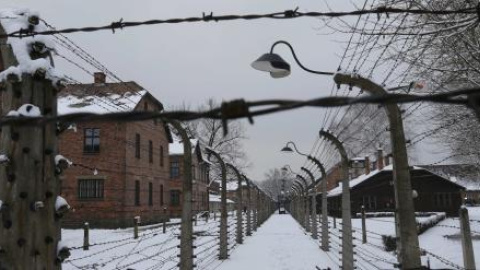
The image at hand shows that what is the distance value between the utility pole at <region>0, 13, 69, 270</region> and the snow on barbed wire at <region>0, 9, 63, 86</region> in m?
0.02

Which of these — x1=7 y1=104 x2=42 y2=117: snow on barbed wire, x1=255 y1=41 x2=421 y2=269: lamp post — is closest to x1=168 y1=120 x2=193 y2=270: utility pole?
x1=255 y1=41 x2=421 y2=269: lamp post

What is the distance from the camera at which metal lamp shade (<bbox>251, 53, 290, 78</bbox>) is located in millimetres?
9156

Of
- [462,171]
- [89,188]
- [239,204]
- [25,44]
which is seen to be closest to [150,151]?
[89,188]

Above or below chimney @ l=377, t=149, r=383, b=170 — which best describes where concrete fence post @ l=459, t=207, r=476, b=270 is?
below

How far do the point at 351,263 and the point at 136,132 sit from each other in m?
28.5

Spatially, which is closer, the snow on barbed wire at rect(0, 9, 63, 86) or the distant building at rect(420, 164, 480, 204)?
the snow on barbed wire at rect(0, 9, 63, 86)

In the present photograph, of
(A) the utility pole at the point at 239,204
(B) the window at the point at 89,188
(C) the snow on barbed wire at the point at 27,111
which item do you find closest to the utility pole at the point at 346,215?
(A) the utility pole at the point at 239,204

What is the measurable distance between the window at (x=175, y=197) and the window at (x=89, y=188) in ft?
58.5

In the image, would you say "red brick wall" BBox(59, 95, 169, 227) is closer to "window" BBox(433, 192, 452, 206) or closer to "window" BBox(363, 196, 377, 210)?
"window" BBox(363, 196, 377, 210)

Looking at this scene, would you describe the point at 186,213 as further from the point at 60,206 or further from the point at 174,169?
the point at 174,169

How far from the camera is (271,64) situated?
9.16m

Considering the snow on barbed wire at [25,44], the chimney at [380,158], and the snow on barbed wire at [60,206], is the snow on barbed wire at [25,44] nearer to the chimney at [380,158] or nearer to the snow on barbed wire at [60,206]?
the snow on barbed wire at [60,206]

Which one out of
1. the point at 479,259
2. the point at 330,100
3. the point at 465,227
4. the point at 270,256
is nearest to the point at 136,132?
the point at 270,256

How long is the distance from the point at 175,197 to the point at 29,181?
1957 inches
